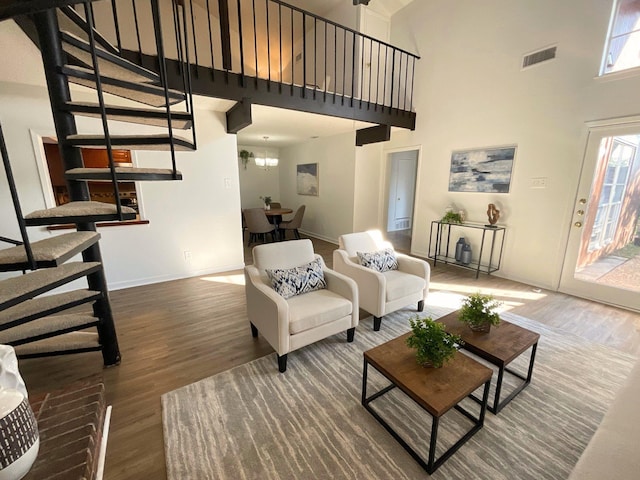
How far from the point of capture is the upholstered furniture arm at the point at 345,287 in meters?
2.24

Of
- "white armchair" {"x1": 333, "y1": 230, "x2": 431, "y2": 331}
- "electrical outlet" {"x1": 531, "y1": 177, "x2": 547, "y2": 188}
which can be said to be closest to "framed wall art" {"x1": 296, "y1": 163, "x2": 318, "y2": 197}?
"white armchair" {"x1": 333, "y1": 230, "x2": 431, "y2": 331}

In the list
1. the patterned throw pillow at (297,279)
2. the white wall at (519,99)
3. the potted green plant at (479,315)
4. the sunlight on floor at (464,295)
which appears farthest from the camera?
the sunlight on floor at (464,295)

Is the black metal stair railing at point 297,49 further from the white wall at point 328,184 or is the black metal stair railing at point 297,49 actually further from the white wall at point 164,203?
the white wall at point 164,203

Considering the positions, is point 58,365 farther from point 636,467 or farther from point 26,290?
point 636,467

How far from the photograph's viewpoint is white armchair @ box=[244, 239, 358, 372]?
194 cm

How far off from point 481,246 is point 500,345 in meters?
2.44

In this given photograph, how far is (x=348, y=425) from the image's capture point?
1.57 meters

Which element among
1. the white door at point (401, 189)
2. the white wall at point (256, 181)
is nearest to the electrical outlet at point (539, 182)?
the white door at point (401, 189)

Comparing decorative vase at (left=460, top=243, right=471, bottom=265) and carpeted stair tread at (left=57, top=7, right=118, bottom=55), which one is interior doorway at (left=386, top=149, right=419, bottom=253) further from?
carpeted stair tread at (left=57, top=7, right=118, bottom=55)

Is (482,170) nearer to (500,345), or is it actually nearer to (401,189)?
(401,189)

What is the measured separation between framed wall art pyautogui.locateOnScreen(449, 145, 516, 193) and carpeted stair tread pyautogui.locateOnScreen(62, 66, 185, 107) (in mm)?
3836

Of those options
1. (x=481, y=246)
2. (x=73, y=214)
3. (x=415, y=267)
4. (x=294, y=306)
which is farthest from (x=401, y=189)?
(x=73, y=214)

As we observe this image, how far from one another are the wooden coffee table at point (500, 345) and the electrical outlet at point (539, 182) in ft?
8.01

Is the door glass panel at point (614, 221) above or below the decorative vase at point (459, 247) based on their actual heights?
above
